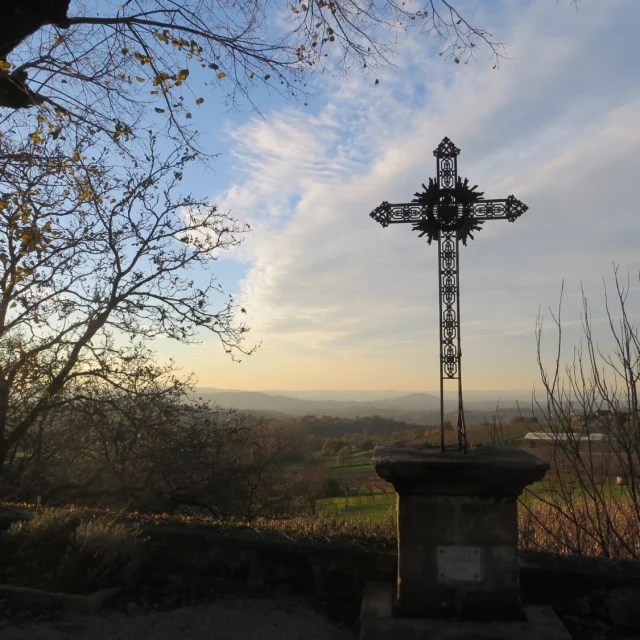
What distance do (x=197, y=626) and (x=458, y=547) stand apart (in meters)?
1.80

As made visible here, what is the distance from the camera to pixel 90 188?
665 centimetres

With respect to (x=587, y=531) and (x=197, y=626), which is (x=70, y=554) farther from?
(x=587, y=531)

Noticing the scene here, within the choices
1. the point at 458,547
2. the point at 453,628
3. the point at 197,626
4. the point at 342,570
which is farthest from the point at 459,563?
the point at 197,626

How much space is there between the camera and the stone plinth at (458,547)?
324cm

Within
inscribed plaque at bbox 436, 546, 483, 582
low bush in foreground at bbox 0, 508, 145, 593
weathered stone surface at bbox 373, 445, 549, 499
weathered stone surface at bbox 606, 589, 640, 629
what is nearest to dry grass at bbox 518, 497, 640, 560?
weathered stone surface at bbox 606, 589, 640, 629

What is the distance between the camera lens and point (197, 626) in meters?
3.45

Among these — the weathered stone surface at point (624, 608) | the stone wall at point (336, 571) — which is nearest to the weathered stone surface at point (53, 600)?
the stone wall at point (336, 571)

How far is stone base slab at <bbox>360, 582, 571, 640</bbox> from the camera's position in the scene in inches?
118

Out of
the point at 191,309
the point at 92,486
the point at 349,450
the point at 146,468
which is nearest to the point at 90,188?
the point at 191,309

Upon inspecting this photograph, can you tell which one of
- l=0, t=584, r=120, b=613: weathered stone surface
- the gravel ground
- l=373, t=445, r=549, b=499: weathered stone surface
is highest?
l=373, t=445, r=549, b=499: weathered stone surface

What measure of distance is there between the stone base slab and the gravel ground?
0.98ft

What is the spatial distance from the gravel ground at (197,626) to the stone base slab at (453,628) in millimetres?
Result: 299

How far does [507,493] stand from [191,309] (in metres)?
7.95

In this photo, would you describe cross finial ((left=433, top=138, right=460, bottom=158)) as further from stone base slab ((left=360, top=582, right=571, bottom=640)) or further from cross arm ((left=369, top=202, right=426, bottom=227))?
stone base slab ((left=360, top=582, right=571, bottom=640))
